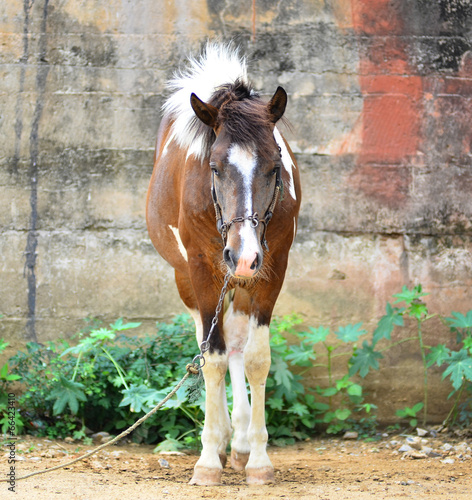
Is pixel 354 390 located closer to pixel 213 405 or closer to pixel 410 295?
pixel 410 295

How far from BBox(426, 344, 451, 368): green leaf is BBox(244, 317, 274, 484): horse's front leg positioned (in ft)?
5.29

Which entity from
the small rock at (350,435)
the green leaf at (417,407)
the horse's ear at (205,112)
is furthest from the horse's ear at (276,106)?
the green leaf at (417,407)

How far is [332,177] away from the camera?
5.23 metres

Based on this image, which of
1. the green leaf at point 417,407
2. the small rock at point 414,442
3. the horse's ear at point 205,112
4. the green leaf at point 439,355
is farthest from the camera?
the green leaf at point 417,407

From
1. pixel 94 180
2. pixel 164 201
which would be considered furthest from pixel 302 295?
pixel 94 180

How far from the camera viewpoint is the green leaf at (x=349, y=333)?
473cm

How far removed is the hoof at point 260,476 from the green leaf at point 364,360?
4.99 feet

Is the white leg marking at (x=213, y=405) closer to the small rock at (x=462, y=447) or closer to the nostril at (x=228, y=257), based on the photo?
the nostril at (x=228, y=257)

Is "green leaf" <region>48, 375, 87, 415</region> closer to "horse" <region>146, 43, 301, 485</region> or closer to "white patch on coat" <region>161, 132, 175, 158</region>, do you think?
"horse" <region>146, 43, 301, 485</region>

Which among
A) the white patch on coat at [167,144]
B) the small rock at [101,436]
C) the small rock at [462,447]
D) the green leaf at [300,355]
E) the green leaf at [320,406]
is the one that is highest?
the white patch on coat at [167,144]

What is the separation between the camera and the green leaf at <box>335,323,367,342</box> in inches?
186

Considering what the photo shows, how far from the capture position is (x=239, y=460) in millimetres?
3641

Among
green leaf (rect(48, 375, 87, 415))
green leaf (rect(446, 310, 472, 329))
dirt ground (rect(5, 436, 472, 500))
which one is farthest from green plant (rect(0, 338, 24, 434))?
green leaf (rect(446, 310, 472, 329))

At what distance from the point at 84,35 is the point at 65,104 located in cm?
58
